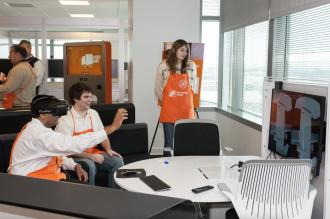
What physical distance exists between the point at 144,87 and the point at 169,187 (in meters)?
3.94

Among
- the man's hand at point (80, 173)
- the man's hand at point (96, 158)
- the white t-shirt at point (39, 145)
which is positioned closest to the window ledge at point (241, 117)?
the man's hand at point (96, 158)

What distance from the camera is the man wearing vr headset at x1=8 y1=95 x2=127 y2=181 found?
2.57 meters

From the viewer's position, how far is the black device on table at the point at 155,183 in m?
2.40

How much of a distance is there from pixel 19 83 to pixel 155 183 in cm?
334

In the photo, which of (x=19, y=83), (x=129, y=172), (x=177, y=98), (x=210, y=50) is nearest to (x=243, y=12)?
(x=210, y=50)

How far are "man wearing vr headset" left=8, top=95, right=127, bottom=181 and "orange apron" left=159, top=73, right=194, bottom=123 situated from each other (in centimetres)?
224

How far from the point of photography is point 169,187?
2.42 m

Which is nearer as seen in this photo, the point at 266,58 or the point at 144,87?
the point at 266,58

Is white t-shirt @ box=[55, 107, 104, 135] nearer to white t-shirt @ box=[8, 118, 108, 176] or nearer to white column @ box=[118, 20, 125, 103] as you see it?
white t-shirt @ box=[8, 118, 108, 176]

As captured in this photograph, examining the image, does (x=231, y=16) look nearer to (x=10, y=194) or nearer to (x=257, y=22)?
(x=257, y=22)

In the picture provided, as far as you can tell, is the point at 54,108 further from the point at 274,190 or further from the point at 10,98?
the point at 10,98

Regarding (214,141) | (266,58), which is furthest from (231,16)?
(214,141)

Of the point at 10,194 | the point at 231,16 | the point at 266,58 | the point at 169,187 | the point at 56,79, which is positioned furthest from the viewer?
the point at 56,79

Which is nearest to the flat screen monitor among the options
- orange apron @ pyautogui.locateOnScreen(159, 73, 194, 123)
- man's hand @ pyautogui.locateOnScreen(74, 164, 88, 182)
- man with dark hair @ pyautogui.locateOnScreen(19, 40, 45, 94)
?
man's hand @ pyautogui.locateOnScreen(74, 164, 88, 182)
